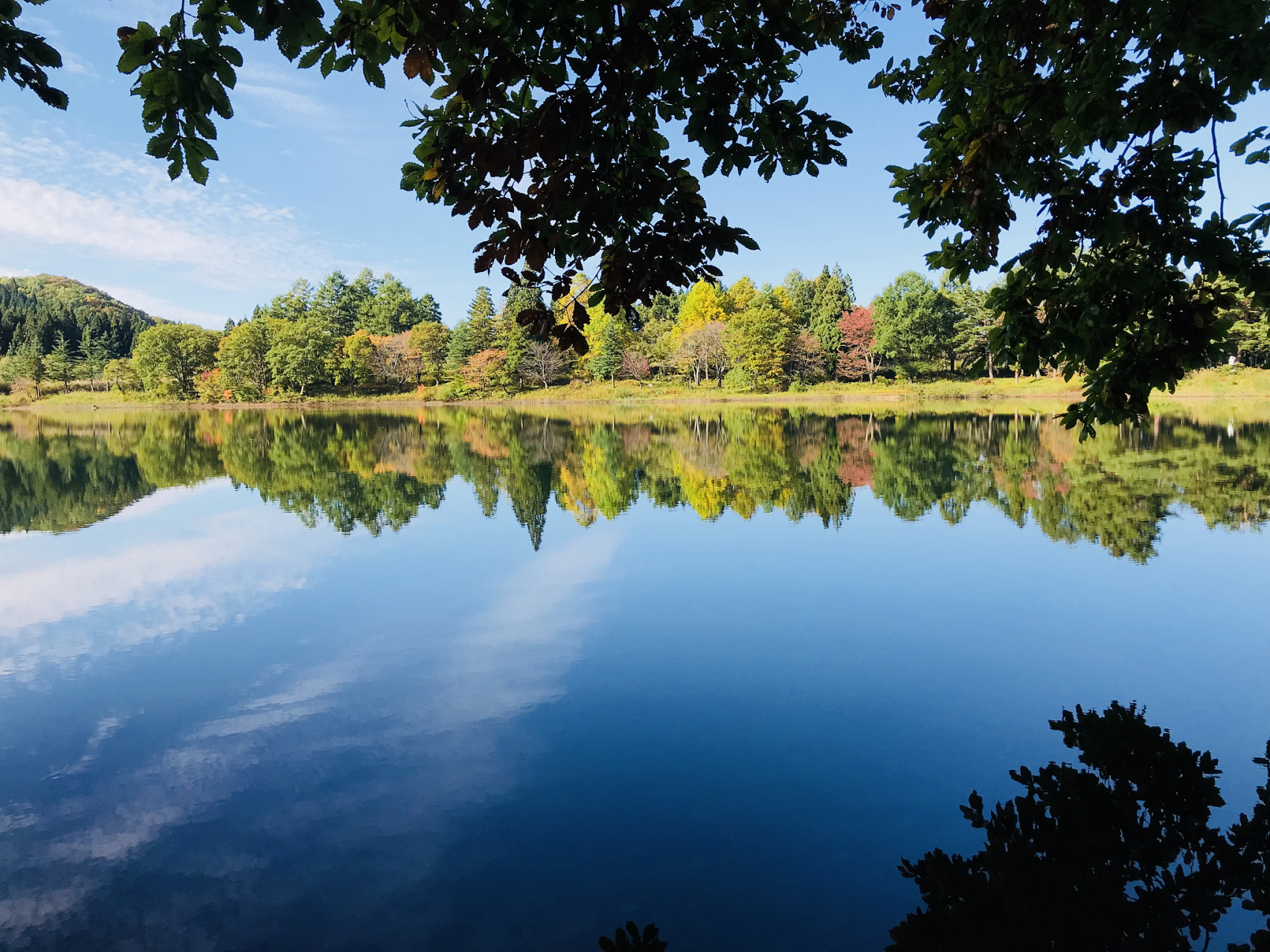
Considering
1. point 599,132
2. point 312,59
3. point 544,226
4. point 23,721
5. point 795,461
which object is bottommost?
point 23,721

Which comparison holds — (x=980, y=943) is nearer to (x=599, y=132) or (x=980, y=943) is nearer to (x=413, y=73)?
(x=599, y=132)

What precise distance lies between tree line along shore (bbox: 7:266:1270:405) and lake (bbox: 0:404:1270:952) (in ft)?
126

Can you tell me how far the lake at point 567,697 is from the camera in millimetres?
2898

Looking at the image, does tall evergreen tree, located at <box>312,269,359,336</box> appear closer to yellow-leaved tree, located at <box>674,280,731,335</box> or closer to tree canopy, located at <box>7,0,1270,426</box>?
yellow-leaved tree, located at <box>674,280,731,335</box>

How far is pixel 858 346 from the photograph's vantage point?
52.8 meters

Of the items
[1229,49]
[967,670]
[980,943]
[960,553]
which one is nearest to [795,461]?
[960,553]

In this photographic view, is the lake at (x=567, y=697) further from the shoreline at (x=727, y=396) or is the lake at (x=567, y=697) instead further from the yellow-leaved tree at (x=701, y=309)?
the yellow-leaved tree at (x=701, y=309)

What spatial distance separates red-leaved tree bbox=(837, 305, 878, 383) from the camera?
51.9 m

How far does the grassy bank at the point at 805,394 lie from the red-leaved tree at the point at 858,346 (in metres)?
1.49

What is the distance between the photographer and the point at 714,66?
3309 millimetres

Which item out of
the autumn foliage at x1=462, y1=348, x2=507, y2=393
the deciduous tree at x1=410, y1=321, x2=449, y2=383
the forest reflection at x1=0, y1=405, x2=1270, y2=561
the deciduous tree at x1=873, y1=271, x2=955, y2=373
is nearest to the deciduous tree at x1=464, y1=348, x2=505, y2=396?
the autumn foliage at x1=462, y1=348, x2=507, y2=393

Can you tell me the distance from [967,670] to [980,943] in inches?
111

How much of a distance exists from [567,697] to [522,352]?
2069 inches

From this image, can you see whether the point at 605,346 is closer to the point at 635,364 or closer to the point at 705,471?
the point at 635,364
